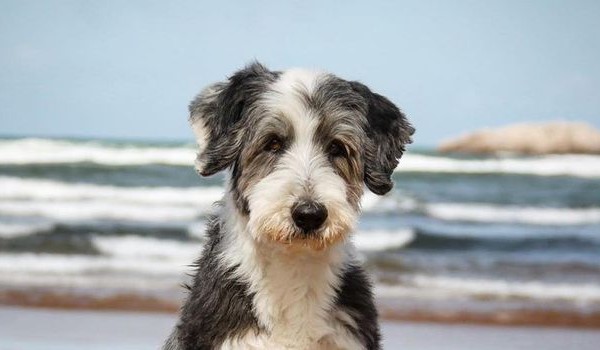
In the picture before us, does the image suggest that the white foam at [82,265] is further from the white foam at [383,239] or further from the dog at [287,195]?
the dog at [287,195]

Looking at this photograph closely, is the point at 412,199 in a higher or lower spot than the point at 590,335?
higher

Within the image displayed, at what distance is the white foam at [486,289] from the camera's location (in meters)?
9.49

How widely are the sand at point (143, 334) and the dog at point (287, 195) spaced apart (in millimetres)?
3039

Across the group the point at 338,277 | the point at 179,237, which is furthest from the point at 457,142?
the point at 338,277

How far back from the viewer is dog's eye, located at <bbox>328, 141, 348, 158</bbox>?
4.29 m

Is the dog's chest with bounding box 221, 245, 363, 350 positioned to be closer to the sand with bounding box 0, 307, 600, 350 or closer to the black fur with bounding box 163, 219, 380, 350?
the black fur with bounding box 163, 219, 380, 350

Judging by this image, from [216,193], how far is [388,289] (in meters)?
3.21

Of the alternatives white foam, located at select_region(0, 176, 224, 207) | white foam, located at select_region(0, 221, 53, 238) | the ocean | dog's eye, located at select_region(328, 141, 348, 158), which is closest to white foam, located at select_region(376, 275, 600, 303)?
the ocean

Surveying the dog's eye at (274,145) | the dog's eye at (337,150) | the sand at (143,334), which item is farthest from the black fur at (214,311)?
the sand at (143,334)

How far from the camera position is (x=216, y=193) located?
12.2 meters

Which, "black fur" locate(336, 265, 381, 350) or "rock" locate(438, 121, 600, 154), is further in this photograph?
"rock" locate(438, 121, 600, 154)

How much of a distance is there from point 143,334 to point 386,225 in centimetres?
421

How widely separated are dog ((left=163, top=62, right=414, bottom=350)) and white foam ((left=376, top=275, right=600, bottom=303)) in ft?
16.5

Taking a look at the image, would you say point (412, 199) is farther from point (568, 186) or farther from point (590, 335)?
point (590, 335)
